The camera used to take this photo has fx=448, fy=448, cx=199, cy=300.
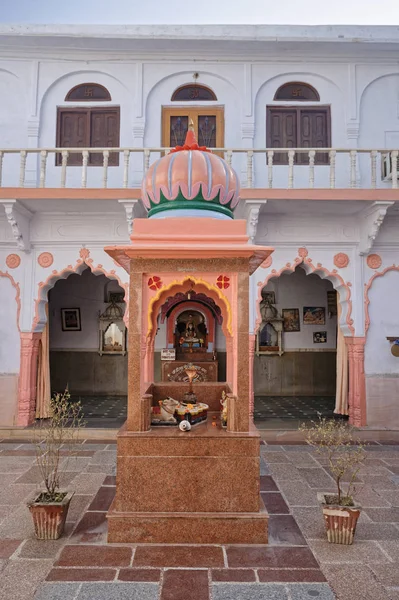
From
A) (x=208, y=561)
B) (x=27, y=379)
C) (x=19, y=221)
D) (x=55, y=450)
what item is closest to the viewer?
(x=208, y=561)

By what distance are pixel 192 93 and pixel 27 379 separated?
20.7ft

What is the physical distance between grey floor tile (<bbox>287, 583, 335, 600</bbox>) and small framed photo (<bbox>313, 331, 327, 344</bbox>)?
9.10 m

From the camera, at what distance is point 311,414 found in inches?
374

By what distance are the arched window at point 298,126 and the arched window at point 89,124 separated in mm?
3033

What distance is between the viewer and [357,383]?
26.9ft

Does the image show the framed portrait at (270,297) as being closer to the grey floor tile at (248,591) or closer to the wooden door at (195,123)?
the wooden door at (195,123)

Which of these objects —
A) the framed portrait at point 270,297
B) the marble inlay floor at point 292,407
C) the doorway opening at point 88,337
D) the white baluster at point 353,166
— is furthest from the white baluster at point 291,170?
the doorway opening at point 88,337

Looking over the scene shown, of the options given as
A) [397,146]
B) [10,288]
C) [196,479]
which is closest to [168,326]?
[10,288]

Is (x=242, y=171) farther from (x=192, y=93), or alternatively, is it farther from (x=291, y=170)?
(x=192, y=93)

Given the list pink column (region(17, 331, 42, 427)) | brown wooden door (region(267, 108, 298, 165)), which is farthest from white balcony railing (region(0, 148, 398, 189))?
pink column (region(17, 331, 42, 427))

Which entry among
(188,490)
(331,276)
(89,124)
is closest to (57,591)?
(188,490)

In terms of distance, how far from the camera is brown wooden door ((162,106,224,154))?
344 inches

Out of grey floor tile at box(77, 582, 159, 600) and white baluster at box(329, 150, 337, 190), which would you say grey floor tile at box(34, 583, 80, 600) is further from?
white baluster at box(329, 150, 337, 190)

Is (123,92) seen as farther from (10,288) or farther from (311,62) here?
(10,288)
